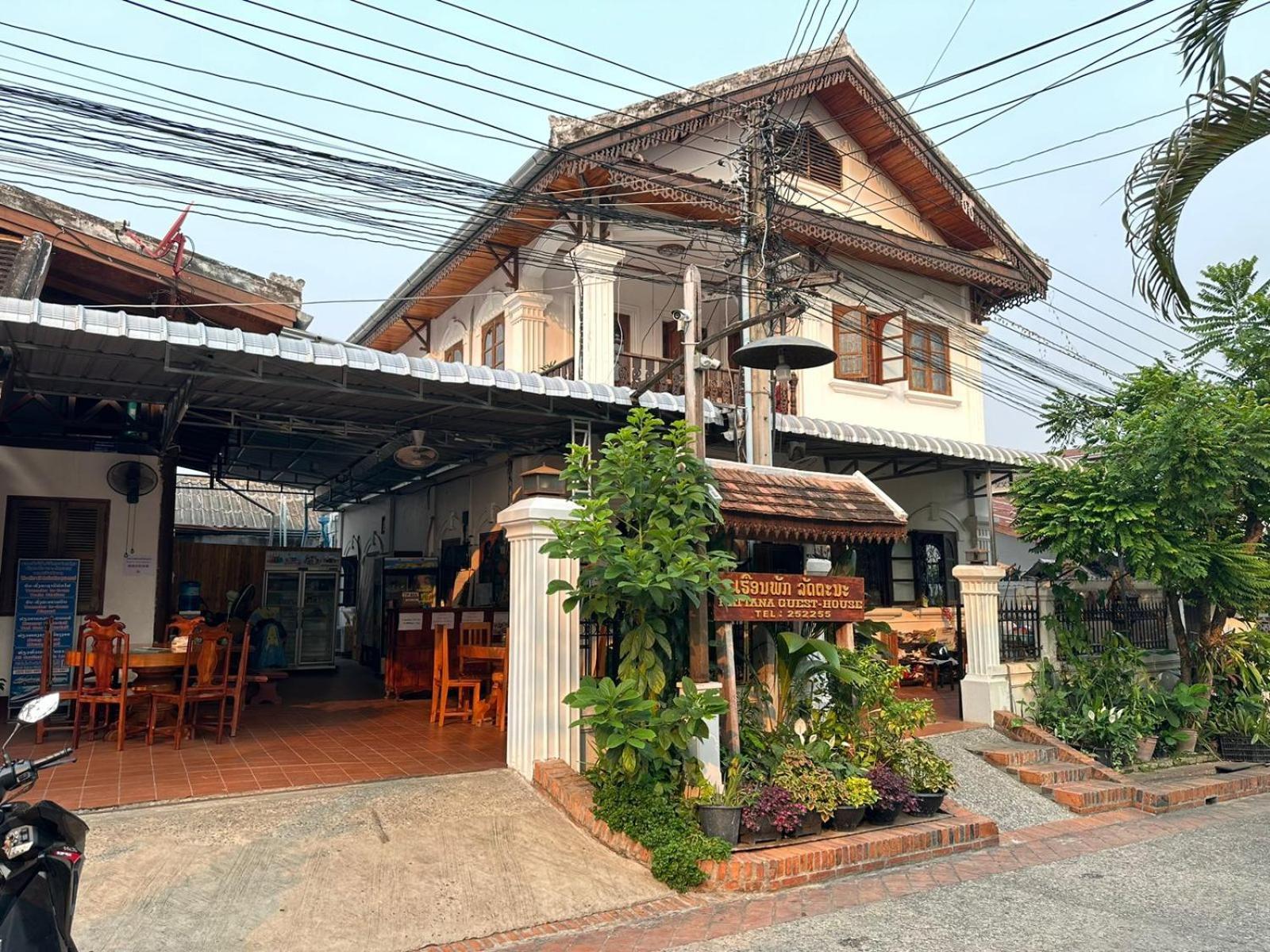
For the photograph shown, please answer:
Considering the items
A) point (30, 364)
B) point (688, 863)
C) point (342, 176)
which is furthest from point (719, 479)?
point (30, 364)

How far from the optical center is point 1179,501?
9.09m

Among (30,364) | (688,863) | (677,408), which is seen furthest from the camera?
(677,408)

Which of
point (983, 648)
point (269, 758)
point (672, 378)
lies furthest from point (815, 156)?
point (269, 758)

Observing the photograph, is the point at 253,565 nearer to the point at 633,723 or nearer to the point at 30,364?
the point at 30,364

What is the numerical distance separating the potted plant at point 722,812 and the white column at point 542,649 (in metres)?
1.25

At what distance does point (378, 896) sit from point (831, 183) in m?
12.5

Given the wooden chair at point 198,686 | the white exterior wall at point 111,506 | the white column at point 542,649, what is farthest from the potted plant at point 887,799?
the white exterior wall at point 111,506

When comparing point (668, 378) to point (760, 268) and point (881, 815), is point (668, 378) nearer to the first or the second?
point (760, 268)

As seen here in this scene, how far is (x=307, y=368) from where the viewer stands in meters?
7.74

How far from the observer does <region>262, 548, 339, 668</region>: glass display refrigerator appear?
14.0 m

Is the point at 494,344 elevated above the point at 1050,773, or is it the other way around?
the point at 494,344

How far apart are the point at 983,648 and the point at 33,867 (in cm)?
869

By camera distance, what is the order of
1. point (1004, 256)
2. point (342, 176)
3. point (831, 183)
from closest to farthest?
point (342, 176) < point (831, 183) < point (1004, 256)

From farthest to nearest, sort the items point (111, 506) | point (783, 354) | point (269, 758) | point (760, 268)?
point (111, 506), point (760, 268), point (269, 758), point (783, 354)
